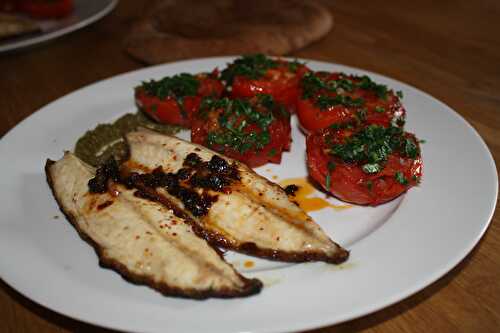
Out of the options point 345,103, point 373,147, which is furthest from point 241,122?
point 373,147

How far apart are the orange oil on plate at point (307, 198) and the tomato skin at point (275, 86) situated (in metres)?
0.77

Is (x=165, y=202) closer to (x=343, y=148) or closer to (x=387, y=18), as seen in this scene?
(x=343, y=148)

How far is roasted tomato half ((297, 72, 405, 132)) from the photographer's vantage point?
9.96 feet

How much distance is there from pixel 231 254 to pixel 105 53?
10.1 feet

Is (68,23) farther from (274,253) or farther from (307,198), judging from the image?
(274,253)

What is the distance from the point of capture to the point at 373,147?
256 cm

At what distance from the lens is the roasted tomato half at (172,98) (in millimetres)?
3340

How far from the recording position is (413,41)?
477 centimetres

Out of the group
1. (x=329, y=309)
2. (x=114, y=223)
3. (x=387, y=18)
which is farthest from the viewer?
(x=387, y=18)

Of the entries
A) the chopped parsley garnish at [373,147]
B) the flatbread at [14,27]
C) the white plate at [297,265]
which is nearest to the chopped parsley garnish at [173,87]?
the white plate at [297,265]

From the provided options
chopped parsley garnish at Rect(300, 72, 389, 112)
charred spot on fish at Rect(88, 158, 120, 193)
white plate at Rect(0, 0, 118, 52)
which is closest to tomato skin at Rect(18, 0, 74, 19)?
white plate at Rect(0, 0, 118, 52)

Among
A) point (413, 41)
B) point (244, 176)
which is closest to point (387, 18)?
point (413, 41)

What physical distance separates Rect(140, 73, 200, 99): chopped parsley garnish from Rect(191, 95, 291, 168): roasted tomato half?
26 cm

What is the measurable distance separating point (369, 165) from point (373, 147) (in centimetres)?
11
